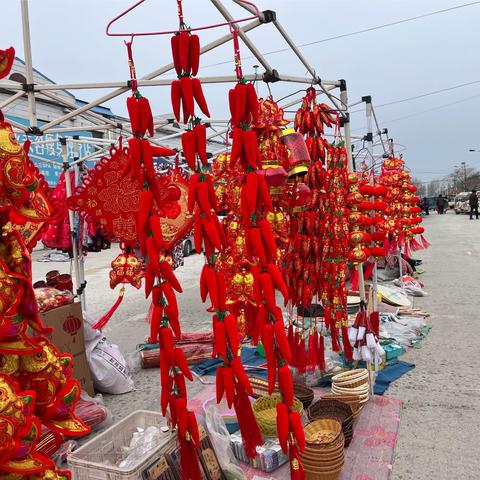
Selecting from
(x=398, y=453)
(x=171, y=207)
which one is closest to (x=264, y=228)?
(x=398, y=453)

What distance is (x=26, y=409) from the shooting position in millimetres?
1341

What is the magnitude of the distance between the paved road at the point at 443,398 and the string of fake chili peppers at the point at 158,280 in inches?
57.5

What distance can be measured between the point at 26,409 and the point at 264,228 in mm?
1036

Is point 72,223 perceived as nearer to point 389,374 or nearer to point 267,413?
point 267,413

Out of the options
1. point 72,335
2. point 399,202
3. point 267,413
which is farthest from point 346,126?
point 399,202

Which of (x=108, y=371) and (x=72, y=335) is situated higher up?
(x=72, y=335)

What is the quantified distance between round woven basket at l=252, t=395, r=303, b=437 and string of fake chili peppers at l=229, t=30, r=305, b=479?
0.80 meters

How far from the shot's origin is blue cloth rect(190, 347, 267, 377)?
4332 mm

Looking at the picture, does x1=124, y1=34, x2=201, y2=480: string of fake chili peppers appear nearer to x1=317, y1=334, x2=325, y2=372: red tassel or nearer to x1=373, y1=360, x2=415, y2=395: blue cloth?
x1=317, y1=334, x2=325, y2=372: red tassel

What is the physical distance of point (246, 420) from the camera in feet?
6.29

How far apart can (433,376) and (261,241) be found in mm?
3078

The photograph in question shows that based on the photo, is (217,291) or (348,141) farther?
(348,141)

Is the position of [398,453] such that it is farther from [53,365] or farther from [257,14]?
[257,14]

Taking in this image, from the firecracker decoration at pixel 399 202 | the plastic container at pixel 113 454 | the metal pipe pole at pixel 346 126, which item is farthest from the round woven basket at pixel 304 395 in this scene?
the firecracker decoration at pixel 399 202
